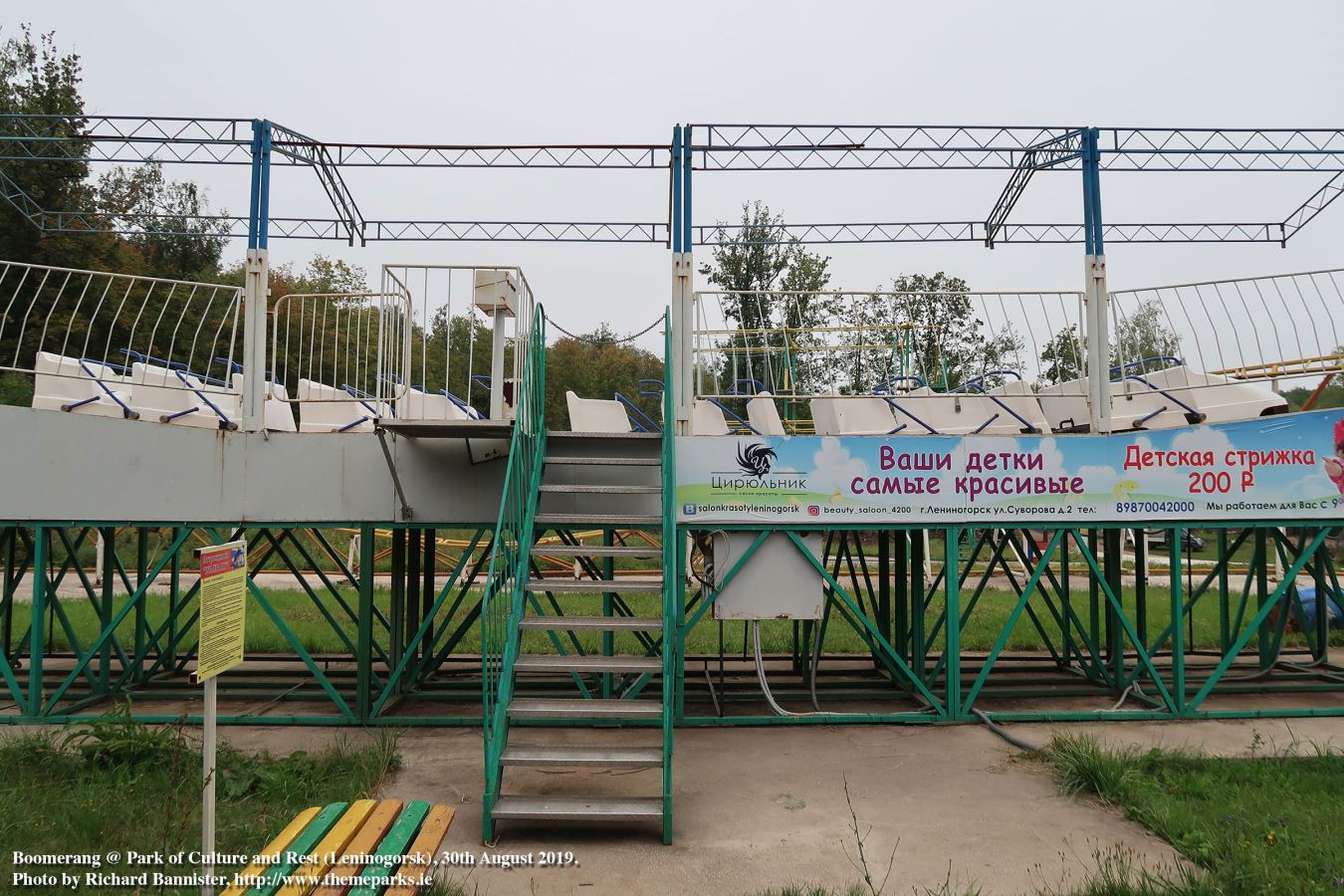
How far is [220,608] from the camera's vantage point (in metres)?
4.18

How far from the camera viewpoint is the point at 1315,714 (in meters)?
8.50

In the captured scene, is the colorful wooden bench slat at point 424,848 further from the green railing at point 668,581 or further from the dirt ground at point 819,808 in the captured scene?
the green railing at point 668,581

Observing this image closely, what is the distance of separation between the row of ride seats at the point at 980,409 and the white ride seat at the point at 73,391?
156 inches

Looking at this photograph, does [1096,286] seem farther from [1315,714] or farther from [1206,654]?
[1206,654]

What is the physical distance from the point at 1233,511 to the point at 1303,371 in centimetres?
148

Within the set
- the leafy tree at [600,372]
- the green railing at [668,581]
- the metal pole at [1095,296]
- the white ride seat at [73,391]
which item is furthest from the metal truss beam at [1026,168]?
the leafy tree at [600,372]

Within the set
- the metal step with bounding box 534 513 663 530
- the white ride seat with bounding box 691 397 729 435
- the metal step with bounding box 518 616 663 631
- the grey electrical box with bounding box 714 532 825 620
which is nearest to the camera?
the metal step with bounding box 518 616 663 631

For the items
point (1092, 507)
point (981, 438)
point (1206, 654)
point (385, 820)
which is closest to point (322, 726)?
point (385, 820)

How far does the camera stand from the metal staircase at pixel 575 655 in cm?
554

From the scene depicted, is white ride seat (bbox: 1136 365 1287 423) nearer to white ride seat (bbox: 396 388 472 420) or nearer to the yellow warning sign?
white ride seat (bbox: 396 388 472 420)

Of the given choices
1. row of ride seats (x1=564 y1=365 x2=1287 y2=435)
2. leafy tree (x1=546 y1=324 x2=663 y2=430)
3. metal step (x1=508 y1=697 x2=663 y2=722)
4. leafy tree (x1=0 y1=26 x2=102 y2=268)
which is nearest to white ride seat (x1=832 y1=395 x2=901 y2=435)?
row of ride seats (x1=564 y1=365 x2=1287 y2=435)

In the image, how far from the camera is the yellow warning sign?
13.2ft

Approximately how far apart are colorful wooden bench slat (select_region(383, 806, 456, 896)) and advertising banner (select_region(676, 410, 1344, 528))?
340 cm

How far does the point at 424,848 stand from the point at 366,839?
12.6 inches
